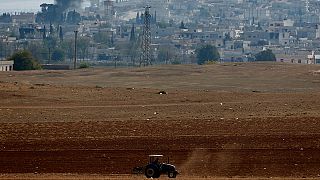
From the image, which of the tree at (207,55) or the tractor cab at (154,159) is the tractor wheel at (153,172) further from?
the tree at (207,55)

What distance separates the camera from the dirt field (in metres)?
32.3

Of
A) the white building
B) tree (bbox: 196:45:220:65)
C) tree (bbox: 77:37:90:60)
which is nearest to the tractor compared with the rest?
the white building

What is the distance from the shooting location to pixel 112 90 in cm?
5784

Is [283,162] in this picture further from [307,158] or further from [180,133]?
[180,133]

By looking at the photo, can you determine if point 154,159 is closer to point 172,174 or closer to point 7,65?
point 172,174

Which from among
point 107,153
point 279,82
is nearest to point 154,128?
point 107,153

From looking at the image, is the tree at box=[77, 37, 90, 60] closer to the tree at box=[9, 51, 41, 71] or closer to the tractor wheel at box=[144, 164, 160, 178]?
the tree at box=[9, 51, 41, 71]

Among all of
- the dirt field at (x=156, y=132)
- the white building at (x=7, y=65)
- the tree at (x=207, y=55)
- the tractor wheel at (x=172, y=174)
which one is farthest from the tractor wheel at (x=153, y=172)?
the tree at (x=207, y=55)

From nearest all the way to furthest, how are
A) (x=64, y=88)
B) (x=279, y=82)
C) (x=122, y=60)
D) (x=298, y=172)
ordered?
(x=298, y=172), (x=64, y=88), (x=279, y=82), (x=122, y=60)

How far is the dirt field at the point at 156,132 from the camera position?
1272 inches

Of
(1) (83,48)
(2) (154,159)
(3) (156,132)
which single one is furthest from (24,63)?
(1) (83,48)

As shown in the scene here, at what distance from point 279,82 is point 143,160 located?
38.1 metres

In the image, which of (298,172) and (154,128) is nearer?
(298,172)

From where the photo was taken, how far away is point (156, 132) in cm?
3872
